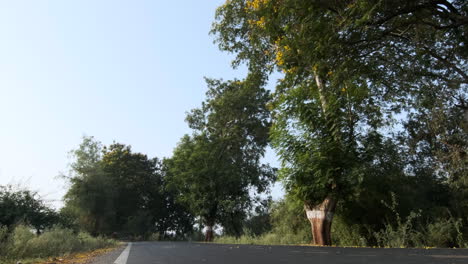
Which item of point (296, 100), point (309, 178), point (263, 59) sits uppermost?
point (263, 59)

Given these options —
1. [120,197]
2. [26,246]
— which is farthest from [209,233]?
[26,246]

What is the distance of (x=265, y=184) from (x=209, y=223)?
22.3ft

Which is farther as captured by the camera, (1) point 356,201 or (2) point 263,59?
(2) point 263,59

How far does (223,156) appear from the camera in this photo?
116 feet

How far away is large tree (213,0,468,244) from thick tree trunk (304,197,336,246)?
4 cm

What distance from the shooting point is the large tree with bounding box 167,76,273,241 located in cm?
3403

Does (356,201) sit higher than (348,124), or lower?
lower

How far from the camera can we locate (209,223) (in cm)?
3544

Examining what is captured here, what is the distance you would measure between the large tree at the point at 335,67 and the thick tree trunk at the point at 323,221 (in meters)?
0.04

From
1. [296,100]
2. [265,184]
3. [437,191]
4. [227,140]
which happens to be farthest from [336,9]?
[265,184]

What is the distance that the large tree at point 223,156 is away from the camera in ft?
112

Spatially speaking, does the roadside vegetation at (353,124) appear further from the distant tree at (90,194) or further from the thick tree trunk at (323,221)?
the distant tree at (90,194)

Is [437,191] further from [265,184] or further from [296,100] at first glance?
[265,184]

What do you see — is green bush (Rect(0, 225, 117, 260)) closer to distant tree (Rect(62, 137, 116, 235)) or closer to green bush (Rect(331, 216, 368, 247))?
green bush (Rect(331, 216, 368, 247))
